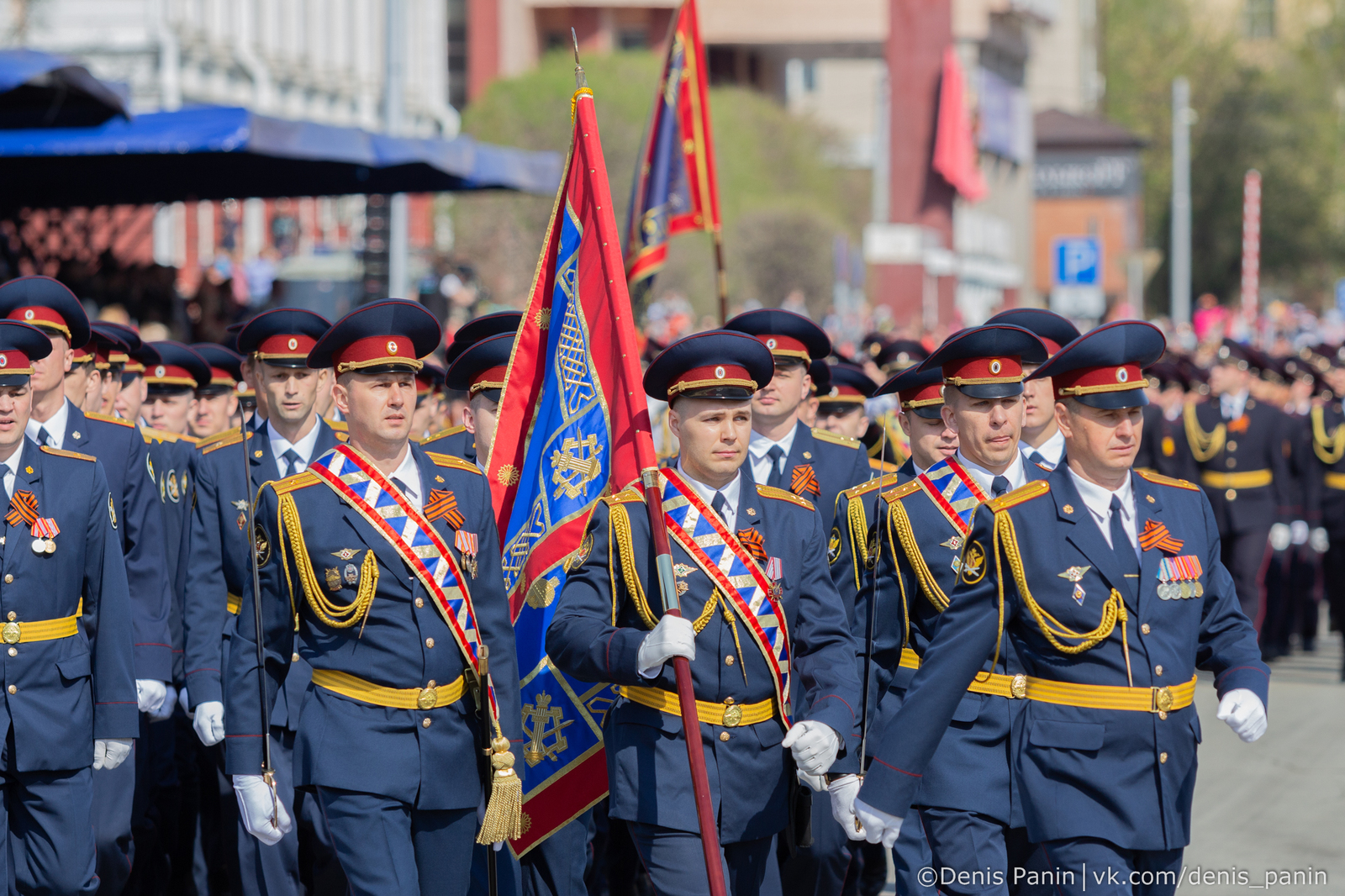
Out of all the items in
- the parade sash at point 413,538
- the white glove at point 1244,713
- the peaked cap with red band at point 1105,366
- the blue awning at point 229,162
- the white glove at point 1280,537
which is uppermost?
the blue awning at point 229,162

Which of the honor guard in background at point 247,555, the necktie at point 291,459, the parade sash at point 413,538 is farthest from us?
the necktie at point 291,459

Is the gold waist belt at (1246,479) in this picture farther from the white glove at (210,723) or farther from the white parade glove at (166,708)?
the white glove at (210,723)

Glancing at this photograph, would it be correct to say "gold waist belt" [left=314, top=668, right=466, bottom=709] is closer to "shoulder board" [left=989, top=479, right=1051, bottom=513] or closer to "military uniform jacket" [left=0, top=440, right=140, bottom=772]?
"military uniform jacket" [left=0, top=440, right=140, bottom=772]

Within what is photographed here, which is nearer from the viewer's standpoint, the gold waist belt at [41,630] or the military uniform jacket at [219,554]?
the gold waist belt at [41,630]

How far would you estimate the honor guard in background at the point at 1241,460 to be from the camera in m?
15.2

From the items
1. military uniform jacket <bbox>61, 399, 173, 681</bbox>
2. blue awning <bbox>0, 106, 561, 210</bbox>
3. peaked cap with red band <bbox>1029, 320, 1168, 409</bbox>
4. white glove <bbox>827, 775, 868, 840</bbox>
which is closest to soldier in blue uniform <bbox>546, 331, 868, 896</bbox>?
white glove <bbox>827, 775, 868, 840</bbox>

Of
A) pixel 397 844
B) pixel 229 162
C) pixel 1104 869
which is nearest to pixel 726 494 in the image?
pixel 397 844

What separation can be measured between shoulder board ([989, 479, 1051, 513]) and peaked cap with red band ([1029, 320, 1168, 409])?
268 millimetres

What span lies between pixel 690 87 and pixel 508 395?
526cm

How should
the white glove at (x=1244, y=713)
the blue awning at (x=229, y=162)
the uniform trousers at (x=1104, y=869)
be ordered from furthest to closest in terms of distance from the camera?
the blue awning at (x=229, y=162), the uniform trousers at (x=1104, y=869), the white glove at (x=1244, y=713)

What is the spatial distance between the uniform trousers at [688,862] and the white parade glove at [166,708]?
241cm

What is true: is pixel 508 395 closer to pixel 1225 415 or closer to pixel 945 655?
pixel 945 655

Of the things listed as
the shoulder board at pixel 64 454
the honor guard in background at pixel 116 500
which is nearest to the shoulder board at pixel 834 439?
the honor guard in background at pixel 116 500

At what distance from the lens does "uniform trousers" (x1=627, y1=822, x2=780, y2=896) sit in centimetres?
569
